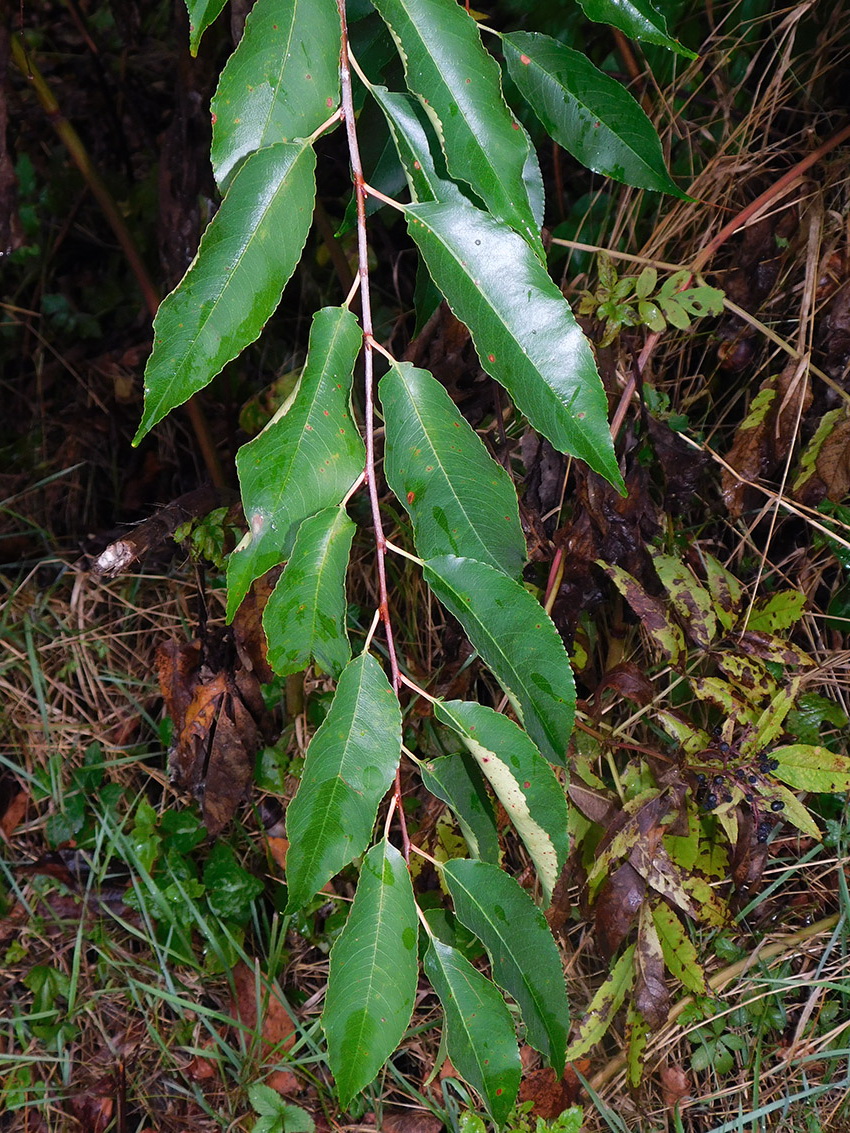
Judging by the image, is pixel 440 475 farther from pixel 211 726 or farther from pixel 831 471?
pixel 211 726

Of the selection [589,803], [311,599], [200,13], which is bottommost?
[589,803]

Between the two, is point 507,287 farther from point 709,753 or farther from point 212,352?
point 709,753

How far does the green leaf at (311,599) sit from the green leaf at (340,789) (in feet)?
0.16

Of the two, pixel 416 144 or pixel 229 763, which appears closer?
pixel 416 144

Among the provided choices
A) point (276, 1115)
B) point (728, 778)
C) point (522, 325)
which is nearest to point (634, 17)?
point (522, 325)

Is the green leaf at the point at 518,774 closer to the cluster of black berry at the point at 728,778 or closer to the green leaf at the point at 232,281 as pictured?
the green leaf at the point at 232,281

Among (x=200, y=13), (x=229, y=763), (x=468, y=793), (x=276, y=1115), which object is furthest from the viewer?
(x=229, y=763)

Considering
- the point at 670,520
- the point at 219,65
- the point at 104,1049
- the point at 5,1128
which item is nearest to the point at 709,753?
the point at 670,520

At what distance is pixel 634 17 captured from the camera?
678 millimetres

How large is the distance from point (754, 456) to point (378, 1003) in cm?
90

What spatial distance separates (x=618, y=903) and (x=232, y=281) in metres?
0.90

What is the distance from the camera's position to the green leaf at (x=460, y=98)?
668mm

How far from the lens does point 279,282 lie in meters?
0.66

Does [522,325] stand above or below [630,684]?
above
